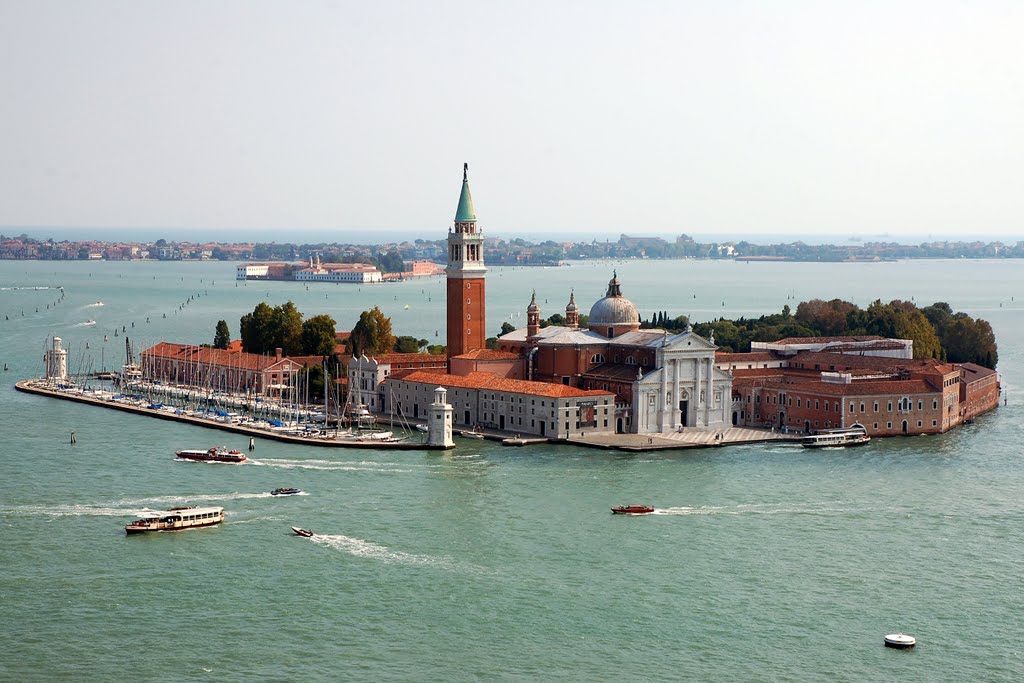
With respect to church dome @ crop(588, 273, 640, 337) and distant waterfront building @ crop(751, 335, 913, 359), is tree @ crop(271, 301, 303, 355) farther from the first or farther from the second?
distant waterfront building @ crop(751, 335, 913, 359)

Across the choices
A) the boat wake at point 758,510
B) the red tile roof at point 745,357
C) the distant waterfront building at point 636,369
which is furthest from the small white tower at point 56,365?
the boat wake at point 758,510

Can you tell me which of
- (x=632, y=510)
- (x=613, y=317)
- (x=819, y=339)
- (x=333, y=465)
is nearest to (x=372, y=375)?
(x=613, y=317)

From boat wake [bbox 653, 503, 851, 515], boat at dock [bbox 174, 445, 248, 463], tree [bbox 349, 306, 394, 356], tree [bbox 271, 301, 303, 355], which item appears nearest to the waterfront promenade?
boat at dock [bbox 174, 445, 248, 463]

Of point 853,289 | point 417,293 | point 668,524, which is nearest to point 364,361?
point 668,524

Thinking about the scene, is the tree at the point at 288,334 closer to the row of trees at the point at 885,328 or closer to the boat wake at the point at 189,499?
the row of trees at the point at 885,328

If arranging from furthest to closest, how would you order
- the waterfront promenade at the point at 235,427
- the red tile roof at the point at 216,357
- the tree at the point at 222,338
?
the tree at the point at 222,338 < the red tile roof at the point at 216,357 < the waterfront promenade at the point at 235,427

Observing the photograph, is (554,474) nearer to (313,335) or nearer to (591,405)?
(591,405)

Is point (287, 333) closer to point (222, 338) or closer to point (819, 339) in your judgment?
point (222, 338)
